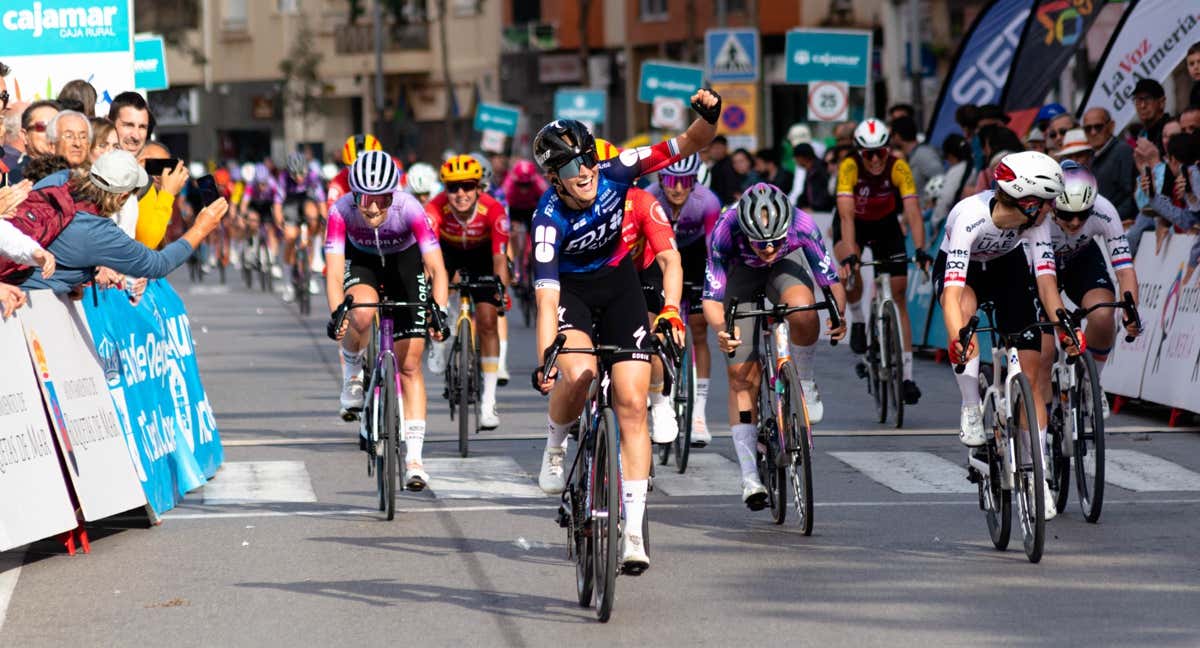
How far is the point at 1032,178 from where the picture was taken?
376 inches

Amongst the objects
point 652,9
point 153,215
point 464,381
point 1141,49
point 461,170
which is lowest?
point 464,381

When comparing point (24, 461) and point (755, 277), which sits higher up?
point (755, 277)

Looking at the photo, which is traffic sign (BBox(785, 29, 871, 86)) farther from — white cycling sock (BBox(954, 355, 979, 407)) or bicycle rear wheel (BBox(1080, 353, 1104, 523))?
white cycling sock (BBox(954, 355, 979, 407))

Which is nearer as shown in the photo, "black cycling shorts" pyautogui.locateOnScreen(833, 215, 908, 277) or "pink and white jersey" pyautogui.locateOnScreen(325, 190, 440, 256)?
"pink and white jersey" pyautogui.locateOnScreen(325, 190, 440, 256)

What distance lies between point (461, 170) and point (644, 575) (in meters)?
6.03

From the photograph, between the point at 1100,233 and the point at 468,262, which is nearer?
the point at 1100,233

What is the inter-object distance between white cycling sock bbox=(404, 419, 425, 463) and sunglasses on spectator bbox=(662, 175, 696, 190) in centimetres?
273

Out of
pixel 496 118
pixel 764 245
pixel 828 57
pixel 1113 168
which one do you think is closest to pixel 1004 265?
pixel 764 245

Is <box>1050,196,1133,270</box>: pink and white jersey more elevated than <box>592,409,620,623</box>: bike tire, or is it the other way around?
<box>1050,196,1133,270</box>: pink and white jersey

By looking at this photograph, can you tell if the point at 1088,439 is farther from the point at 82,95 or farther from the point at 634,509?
the point at 82,95

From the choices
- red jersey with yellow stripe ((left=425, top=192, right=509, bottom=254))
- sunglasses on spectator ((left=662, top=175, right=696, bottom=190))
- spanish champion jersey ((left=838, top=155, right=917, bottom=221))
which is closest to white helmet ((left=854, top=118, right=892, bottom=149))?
spanish champion jersey ((left=838, top=155, right=917, bottom=221))

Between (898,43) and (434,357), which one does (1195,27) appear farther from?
(898,43)

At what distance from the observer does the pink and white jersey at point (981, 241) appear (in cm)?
978

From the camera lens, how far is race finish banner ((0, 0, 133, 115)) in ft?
59.0
